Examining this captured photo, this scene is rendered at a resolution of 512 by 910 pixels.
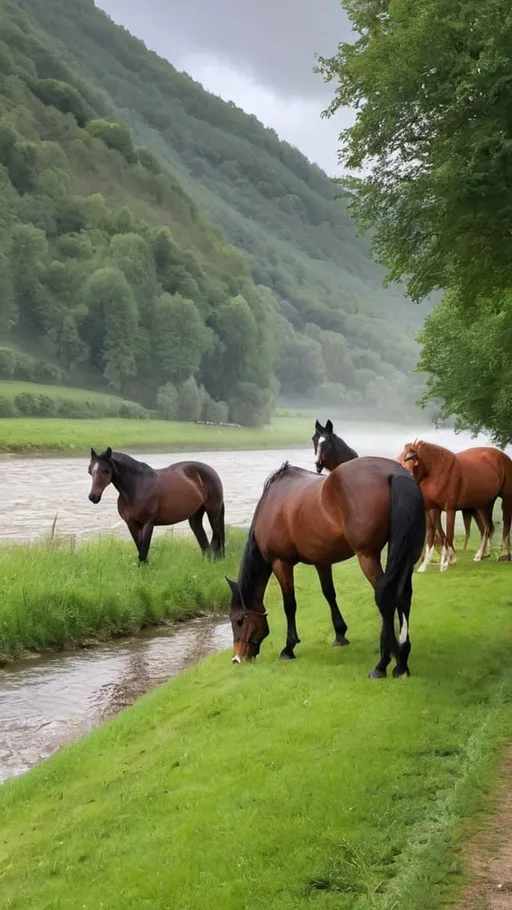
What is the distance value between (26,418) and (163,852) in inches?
2869

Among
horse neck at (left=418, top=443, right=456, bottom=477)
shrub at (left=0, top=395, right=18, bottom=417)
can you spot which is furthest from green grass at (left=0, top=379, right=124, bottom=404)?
horse neck at (left=418, top=443, right=456, bottom=477)

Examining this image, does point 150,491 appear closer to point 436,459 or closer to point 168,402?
point 436,459

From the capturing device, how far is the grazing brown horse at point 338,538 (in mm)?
8750

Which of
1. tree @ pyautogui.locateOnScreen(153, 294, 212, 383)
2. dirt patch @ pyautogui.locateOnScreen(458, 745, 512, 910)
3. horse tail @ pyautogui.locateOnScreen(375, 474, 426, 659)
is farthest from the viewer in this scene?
tree @ pyautogui.locateOnScreen(153, 294, 212, 383)

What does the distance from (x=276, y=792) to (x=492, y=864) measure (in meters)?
1.62

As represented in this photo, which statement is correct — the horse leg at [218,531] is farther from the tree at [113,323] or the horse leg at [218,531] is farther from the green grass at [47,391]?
the tree at [113,323]

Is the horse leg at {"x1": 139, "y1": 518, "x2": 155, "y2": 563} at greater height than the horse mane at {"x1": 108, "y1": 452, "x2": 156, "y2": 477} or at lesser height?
lesser

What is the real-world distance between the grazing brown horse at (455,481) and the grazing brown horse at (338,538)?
18.6ft

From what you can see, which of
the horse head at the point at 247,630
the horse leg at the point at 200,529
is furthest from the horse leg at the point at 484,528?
the horse head at the point at 247,630

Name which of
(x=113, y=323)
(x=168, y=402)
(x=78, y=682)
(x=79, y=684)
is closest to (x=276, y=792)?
(x=79, y=684)

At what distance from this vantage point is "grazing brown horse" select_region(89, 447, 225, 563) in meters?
17.7

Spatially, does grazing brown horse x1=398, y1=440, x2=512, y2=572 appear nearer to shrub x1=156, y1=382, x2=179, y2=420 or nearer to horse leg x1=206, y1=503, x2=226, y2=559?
horse leg x1=206, y1=503, x2=226, y2=559

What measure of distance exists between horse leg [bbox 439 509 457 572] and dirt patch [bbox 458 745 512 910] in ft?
33.7

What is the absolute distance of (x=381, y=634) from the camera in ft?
29.2
